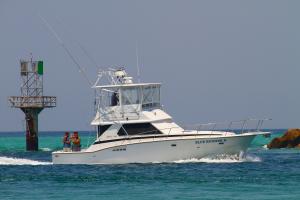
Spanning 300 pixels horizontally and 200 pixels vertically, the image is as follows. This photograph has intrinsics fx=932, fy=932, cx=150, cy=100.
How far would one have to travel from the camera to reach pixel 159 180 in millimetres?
40188

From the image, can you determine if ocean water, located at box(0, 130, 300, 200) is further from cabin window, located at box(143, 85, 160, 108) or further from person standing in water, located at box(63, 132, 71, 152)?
cabin window, located at box(143, 85, 160, 108)

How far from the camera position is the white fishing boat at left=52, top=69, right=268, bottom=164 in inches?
1850

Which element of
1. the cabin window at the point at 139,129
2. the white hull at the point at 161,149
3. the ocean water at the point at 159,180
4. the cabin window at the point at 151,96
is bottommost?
the ocean water at the point at 159,180

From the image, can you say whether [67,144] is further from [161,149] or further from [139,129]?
[161,149]

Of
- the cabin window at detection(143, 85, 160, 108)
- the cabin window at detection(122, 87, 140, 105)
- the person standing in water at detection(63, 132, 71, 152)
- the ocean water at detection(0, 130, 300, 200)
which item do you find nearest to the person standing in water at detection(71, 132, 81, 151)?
the person standing in water at detection(63, 132, 71, 152)

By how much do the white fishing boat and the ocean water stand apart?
0.62 meters

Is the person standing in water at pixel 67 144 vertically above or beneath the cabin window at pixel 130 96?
beneath

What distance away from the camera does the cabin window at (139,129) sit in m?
47.3

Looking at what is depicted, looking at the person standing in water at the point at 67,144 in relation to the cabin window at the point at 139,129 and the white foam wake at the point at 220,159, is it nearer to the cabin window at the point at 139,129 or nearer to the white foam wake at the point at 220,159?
the cabin window at the point at 139,129

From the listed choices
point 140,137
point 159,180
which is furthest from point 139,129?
point 159,180

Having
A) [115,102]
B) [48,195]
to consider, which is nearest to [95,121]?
[115,102]

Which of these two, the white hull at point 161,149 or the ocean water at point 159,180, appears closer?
the ocean water at point 159,180

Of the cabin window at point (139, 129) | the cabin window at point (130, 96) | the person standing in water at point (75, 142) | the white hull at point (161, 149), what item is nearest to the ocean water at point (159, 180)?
the white hull at point (161, 149)

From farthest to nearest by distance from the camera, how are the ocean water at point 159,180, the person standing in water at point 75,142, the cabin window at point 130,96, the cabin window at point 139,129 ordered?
the cabin window at point 130,96
the person standing in water at point 75,142
the cabin window at point 139,129
the ocean water at point 159,180
